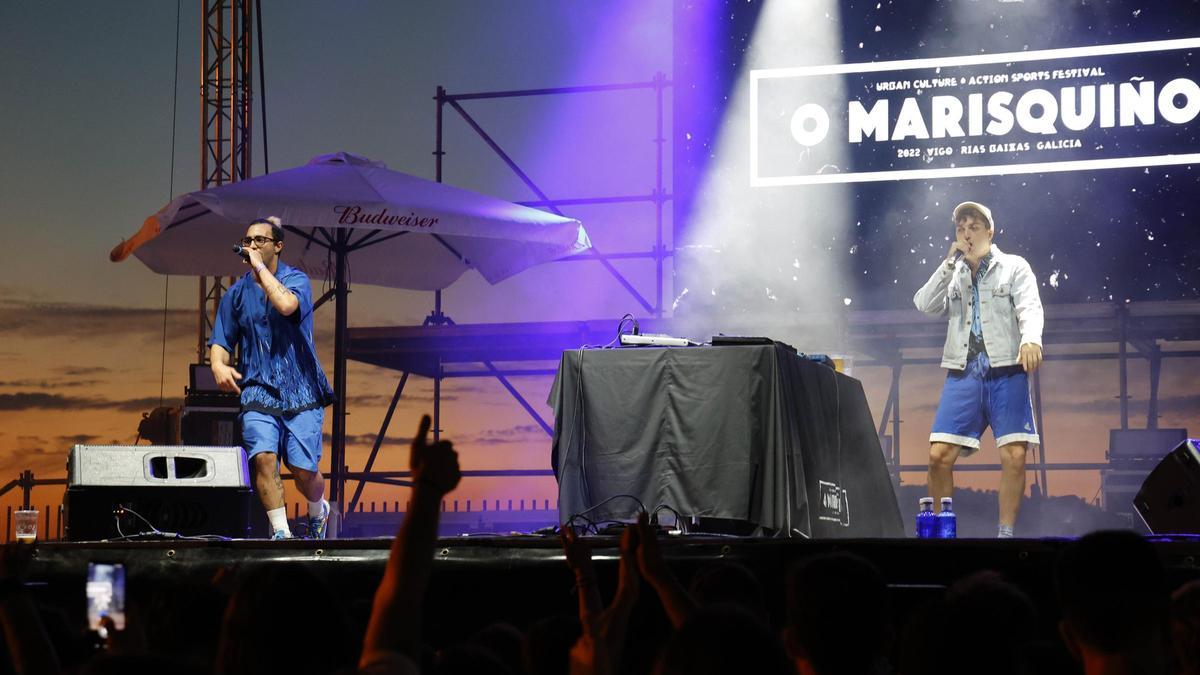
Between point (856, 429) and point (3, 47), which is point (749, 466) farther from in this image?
point (3, 47)

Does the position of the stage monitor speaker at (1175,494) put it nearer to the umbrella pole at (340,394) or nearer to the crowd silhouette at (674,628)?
the crowd silhouette at (674,628)

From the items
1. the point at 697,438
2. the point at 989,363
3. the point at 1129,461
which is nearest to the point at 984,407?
the point at 989,363

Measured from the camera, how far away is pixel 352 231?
992 cm

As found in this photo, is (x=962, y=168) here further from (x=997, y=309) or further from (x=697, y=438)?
(x=697, y=438)

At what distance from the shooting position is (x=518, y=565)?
4.98 m

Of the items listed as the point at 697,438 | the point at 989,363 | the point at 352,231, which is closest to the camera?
the point at 697,438

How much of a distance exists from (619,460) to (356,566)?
142 cm

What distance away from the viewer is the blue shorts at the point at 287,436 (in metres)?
6.96

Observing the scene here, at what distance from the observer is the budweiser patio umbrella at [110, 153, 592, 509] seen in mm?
8312

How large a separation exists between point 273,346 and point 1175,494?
14.8 ft

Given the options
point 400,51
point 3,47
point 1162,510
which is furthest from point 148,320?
point 1162,510

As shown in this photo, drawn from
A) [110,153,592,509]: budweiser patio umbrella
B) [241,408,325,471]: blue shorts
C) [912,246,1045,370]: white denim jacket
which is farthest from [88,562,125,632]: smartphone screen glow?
[912,246,1045,370]: white denim jacket

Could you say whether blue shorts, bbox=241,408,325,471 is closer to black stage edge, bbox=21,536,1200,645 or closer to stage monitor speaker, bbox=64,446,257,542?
stage monitor speaker, bbox=64,446,257,542

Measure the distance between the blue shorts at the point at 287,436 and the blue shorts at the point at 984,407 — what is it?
363 centimetres
